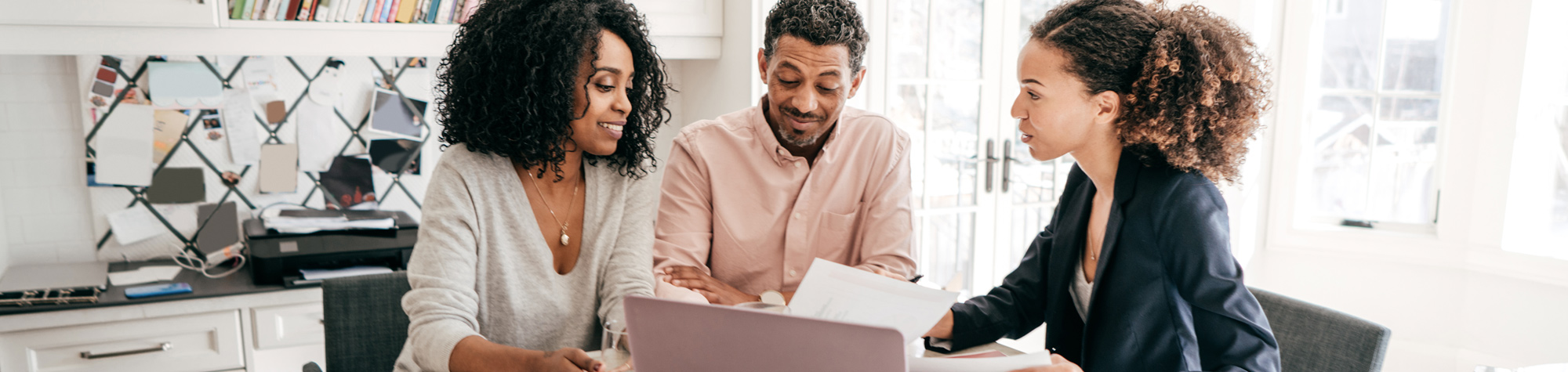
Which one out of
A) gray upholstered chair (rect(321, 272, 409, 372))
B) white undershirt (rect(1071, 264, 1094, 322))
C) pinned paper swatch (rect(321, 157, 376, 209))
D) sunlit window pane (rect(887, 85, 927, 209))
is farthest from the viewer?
sunlit window pane (rect(887, 85, 927, 209))

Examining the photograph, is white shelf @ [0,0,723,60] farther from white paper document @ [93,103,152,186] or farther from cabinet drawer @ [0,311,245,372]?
cabinet drawer @ [0,311,245,372]

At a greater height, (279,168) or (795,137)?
(795,137)

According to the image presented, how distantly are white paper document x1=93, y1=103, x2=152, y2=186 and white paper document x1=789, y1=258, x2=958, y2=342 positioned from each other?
2013 mm

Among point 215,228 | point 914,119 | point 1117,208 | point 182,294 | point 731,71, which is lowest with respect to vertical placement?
point 182,294

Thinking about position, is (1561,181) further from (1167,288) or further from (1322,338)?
(1167,288)

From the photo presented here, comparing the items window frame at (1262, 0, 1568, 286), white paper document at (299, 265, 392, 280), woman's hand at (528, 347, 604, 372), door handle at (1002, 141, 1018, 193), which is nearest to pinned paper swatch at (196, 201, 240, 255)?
white paper document at (299, 265, 392, 280)

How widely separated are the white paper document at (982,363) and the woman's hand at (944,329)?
0.37 metres

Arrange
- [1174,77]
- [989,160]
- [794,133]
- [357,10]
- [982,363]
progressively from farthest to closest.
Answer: [989,160] → [357,10] → [794,133] → [1174,77] → [982,363]

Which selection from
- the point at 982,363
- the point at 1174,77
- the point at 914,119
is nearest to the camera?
the point at 982,363

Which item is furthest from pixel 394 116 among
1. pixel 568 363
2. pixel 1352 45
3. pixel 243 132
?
pixel 1352 45

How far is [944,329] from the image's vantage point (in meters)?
1.41

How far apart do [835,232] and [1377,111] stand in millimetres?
2200

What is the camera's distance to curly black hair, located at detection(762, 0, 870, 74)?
61.4 inches

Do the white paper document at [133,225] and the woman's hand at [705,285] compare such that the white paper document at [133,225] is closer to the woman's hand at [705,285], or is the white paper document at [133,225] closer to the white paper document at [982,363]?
the woman's hand at [705,285]
